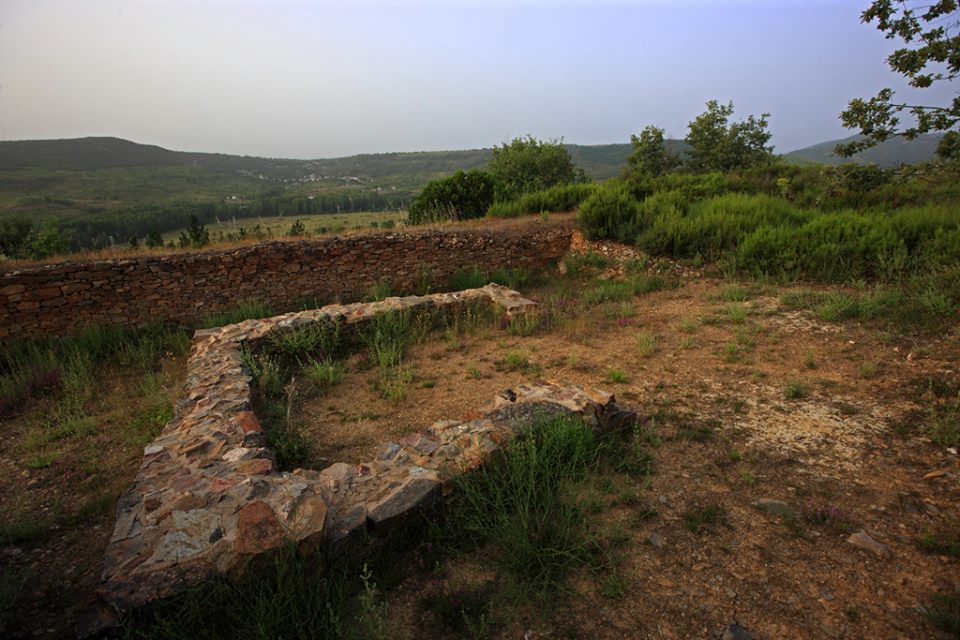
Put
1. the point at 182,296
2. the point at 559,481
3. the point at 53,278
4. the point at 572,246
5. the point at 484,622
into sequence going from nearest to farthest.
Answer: the point at 484,622, the point at 559,481, the point at 53,278, the point at 182,296, the point at 572,246

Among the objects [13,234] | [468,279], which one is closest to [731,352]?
[468,279]

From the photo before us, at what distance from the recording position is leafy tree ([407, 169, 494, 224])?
45.0 feet

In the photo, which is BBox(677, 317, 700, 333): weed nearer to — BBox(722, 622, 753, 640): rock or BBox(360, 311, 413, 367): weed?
BBox(360, 311, 413, 367): weed

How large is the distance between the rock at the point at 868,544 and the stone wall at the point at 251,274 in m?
8.07

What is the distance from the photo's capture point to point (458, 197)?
1384 centimetres

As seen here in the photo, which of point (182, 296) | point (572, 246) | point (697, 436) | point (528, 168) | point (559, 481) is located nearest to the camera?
point (559, 481)

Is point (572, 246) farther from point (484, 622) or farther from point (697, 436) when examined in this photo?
point (484, 622)

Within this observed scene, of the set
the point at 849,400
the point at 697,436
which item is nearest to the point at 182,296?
the point at 697,436

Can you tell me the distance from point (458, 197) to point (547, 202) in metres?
2.82

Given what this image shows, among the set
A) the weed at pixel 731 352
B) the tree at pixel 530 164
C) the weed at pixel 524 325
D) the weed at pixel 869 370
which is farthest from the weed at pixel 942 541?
the tree at pixel 530 164

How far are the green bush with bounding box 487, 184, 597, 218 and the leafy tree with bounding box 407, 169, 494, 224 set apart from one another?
1.40 metres

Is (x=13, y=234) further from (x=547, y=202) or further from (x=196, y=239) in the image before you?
(x=547, y=202)

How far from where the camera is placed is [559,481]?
3.01m

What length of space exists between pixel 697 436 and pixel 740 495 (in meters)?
0.75
